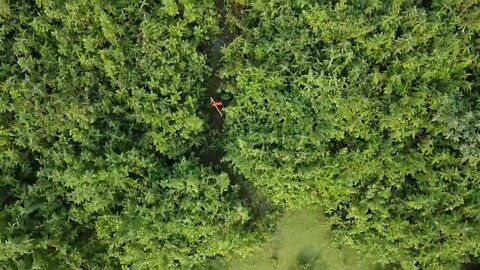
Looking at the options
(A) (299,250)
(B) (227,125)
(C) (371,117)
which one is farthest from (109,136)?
(C) (371,117)

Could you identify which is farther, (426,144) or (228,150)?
(228,150)

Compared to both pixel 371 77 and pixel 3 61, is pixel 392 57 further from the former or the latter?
pixel 3 61

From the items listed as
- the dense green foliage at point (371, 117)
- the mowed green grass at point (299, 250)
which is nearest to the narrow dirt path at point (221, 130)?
the mowed green grass at point (299, 250)

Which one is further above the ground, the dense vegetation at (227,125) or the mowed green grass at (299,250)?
the dense vegetation at (227,125)

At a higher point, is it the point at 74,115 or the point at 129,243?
the point at 74,115

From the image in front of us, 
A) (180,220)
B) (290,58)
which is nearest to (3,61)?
(180,220)

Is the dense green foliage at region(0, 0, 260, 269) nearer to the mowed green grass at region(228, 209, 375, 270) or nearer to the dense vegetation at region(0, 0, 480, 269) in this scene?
A: the dense vegetation at region(0, 0, 480, 269)

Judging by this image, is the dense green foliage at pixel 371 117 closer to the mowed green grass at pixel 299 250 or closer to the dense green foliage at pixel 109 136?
the mowed green grass at pixel 299 250
